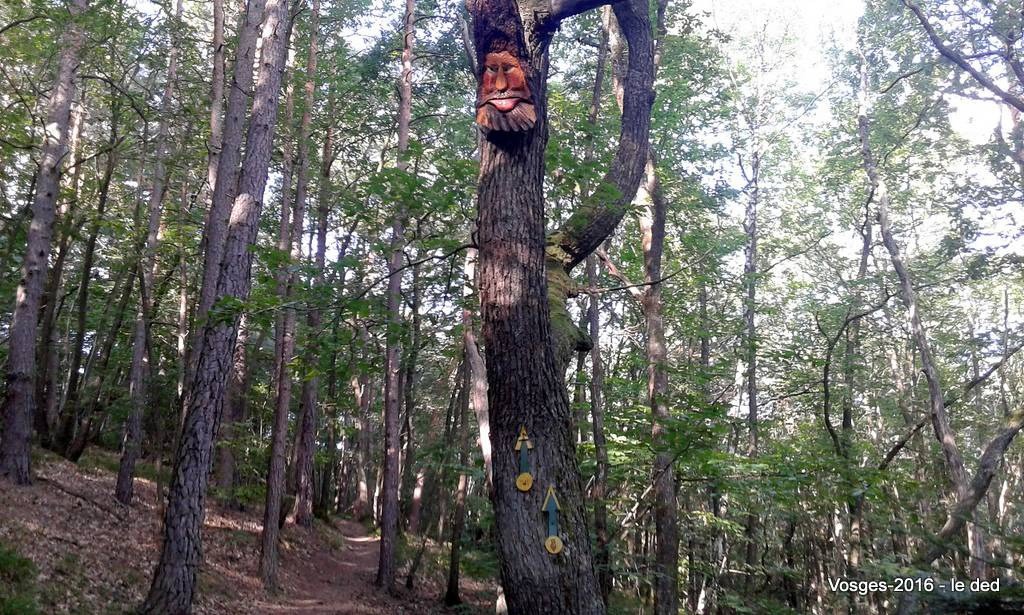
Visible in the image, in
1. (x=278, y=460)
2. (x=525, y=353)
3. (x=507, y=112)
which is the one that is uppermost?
(x=507, y=112)

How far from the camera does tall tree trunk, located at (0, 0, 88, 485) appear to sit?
9.38 meters

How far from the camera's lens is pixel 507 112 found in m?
3.45

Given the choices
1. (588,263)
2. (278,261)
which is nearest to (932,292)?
(588,263)

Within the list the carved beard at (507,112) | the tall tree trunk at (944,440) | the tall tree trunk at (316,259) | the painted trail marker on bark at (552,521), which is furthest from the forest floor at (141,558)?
the tall tree trunk at (944,440)

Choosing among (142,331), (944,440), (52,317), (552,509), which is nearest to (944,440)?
(944,440)

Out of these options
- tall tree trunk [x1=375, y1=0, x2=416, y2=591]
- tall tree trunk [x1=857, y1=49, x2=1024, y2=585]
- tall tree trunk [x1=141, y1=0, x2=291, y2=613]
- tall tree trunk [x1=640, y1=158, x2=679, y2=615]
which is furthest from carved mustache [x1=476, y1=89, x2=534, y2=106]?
tall tree trunk [x1=375, y1=0, x2=416, y2=591]

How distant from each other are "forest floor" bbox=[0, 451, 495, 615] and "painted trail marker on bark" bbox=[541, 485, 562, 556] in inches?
257

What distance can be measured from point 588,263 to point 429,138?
18.6ft

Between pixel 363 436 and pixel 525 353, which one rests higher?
pixel 525 353

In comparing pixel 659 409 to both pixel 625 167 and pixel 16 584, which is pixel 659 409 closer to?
pixel 625 167

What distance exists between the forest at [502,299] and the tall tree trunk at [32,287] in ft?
0.19

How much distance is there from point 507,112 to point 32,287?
9.51 metres

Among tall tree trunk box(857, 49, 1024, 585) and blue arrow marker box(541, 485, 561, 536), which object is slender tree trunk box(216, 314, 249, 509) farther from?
tall tree trunk box(857, 49, 1024, 585)

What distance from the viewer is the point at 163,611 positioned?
660cm
